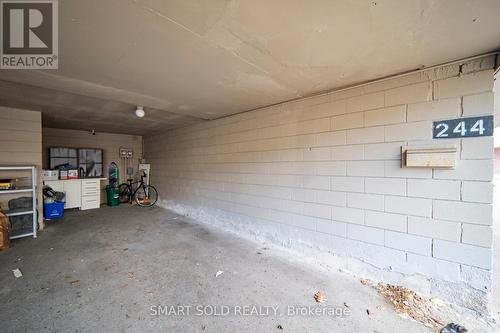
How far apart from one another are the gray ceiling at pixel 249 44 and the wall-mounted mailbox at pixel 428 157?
833mm

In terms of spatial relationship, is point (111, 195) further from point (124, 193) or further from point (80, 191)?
point (80, 191)

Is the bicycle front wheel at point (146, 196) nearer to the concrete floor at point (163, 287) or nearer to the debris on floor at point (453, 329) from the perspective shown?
the concrete floor at point (163, 287)

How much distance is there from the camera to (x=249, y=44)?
170cm

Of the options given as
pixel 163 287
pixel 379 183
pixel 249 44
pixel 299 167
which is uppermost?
pixel 249 44

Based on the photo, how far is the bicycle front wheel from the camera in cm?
669

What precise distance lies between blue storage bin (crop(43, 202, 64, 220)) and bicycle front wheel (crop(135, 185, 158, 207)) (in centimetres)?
196

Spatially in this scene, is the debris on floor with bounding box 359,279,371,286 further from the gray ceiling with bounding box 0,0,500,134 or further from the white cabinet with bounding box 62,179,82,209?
the white cabinet with bounding box 62,179,82,209

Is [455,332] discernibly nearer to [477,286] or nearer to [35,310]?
[477,286]

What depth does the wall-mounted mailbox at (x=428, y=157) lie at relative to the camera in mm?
1885

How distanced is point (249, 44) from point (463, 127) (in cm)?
210

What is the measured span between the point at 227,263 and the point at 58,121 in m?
5.55

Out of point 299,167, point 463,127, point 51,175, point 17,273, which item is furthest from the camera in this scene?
point 51,175

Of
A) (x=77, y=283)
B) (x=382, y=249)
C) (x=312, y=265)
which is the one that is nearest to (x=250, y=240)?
(x=312, y=265)

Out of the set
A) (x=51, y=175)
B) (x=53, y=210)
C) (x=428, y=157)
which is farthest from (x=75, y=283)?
(x=51, y=175)
